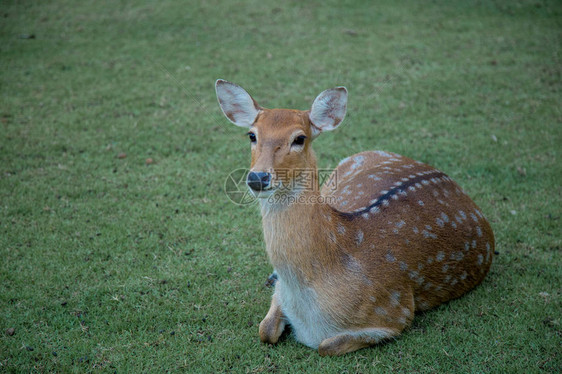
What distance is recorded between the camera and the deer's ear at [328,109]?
3545 mm

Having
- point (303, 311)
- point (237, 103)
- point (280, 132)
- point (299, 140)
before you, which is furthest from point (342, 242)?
point (237, 103)

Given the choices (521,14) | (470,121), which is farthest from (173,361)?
(521,14)

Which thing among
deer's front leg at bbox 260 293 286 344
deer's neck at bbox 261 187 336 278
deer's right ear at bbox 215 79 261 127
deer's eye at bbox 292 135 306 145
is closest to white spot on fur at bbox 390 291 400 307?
deer's neck at bbox 261 187 336 278

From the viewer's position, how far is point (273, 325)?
12.0 ft

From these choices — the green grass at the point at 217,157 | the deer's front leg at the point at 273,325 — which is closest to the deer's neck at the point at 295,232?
the deer's front leg at the point at 273,325

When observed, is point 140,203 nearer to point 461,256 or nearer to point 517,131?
point 461,256

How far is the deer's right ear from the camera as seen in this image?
3619mm

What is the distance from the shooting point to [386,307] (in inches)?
142

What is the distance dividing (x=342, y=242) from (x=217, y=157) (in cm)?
323

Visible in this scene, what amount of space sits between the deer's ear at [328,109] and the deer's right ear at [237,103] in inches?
16.5

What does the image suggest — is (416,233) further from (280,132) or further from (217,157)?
(217,157)

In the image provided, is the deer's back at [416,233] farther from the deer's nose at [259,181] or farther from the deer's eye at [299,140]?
the deer's nose at [259,181]

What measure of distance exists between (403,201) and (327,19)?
26.2ft

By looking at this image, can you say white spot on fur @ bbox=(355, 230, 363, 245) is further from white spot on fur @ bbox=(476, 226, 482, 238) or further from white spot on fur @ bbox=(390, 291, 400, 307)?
white spot on fur @ bbox=(476, 226, 482, 238)
